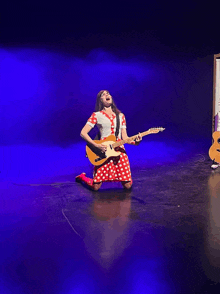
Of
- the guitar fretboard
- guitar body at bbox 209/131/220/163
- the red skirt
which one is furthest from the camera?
guitar body at bbox 209/131/220/163

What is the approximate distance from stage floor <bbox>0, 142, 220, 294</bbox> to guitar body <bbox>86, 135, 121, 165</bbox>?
0.41 meters

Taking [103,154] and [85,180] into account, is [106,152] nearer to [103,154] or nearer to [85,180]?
[103,154]

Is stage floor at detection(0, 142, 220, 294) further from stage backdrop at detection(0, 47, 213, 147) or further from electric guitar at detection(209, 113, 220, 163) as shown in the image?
stage backdrop at detection(0, 47, 213, 147)

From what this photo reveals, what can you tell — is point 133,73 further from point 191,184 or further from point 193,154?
point 191,184

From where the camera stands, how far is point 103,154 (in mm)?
4039

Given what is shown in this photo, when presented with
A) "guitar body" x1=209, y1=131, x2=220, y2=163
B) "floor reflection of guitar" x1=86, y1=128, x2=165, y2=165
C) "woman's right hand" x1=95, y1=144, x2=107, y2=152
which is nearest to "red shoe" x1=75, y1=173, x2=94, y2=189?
"floor reflection of guitar" x1=86, y1=128, x2=165, y2=165

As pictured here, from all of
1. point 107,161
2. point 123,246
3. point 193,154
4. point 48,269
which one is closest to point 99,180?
point 107,161

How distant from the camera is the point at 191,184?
4449 mm

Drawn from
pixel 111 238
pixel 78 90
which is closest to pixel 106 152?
pixel 111 238

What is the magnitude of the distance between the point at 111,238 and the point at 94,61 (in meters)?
5.49

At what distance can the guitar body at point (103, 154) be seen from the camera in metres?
4.02

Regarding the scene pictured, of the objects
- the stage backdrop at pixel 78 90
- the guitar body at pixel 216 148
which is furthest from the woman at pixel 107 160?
the stage backdrop at pixel 78 90

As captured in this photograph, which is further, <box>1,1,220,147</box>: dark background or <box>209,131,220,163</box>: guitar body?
<box>1,1,220,147</box>: dark background

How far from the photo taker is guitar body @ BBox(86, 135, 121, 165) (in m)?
4.02
